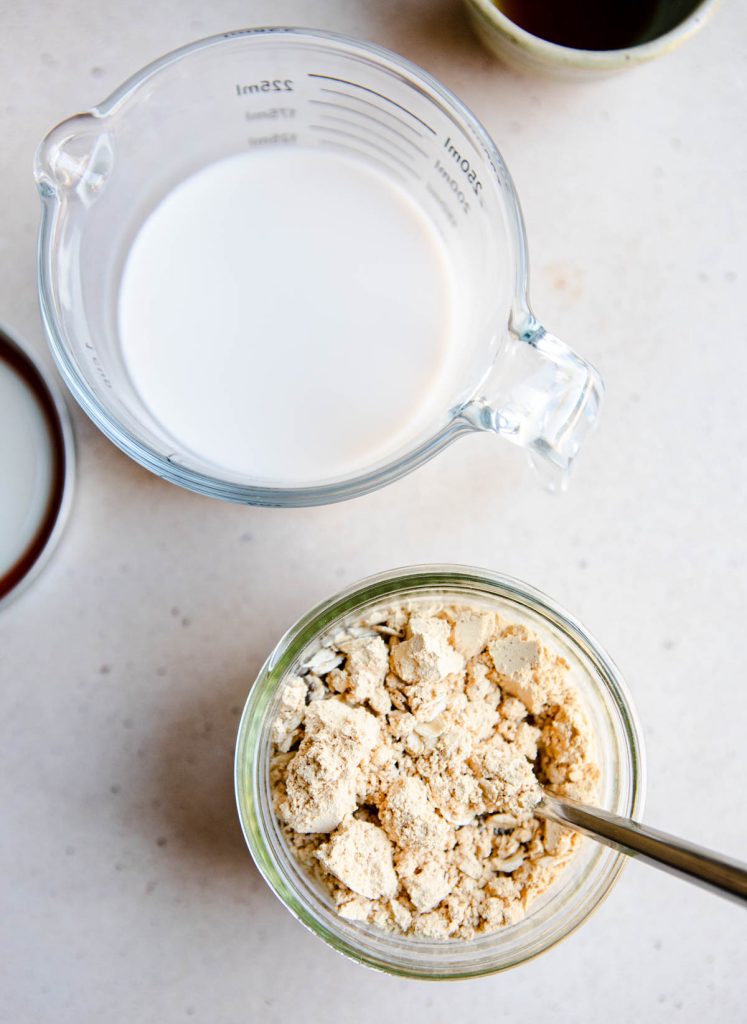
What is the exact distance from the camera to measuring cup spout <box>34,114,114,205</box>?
799mm

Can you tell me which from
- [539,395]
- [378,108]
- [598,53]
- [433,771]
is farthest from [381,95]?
[433,771]

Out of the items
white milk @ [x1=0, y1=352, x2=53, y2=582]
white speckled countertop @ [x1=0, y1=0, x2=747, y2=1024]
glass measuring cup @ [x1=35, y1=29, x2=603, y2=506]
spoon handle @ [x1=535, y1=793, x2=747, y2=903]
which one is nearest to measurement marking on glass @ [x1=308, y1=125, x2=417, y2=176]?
glass measuring cup @ [x1=35, y1=29, x2=603, y2=506]

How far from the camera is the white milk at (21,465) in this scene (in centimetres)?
96

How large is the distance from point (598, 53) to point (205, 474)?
0.53 m

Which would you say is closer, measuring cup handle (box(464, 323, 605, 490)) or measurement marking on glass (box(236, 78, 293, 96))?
measuring cup handle (box(464, 323, 605, 490))

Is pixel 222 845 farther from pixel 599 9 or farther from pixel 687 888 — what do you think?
pixel 599 9

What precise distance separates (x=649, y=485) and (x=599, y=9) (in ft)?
Answer: 1.64

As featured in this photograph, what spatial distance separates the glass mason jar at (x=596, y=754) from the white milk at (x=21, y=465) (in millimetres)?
312

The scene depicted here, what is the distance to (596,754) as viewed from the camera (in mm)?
847

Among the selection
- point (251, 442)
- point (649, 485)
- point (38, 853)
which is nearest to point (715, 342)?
point (649, 485)

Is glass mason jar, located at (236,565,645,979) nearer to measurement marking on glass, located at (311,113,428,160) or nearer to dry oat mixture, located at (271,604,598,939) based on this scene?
Answer: dry oat mixture, located at (271,604,598,939)

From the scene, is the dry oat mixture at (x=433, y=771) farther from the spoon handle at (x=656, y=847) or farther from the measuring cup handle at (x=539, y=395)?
the measuring cup handle at (x=539, y=395)

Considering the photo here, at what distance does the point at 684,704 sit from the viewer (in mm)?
997

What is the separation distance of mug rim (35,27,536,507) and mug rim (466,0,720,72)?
0.09 m
